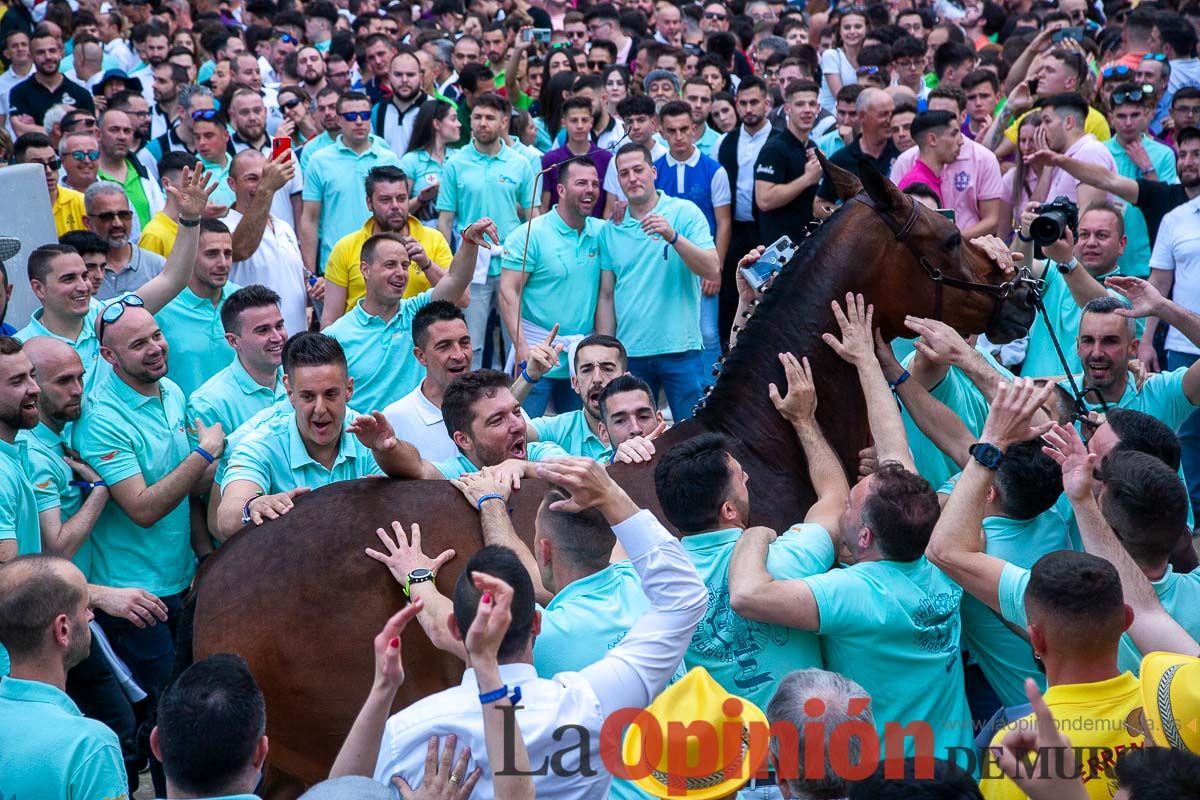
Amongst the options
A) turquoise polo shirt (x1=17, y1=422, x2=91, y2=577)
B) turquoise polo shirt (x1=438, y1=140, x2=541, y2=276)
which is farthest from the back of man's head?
turquoise polo shirt (x1=438, y1=140, x2=541, y2=276)

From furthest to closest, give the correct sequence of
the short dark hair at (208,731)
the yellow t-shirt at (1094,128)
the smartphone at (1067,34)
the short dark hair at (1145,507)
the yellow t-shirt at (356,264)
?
the smartphone at (1067,34)
the yellow t-shirt at (1094,128)
the yellow t-shirt at (356,264)
the short dark hair at (1145,507)
the short dark hair at (208,731)

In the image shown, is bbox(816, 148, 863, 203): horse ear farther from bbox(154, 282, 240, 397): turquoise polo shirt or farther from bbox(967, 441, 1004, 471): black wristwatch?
bbox(154, 282, 240, 397): turquoise polo shirt

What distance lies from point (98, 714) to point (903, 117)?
8121 millimetres

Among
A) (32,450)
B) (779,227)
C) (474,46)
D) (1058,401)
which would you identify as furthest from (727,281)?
(32,450)

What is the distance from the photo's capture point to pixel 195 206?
761 cm

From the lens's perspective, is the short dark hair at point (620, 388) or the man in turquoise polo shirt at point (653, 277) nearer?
the short dark hair at point (620, 388)

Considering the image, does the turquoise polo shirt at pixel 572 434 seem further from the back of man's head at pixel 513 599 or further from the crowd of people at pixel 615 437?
the back of man's head at pixel 513 599

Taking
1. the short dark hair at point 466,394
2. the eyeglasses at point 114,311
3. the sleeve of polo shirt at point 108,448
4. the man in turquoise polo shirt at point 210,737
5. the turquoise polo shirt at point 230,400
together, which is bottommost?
the turquoise polo shirt at point 230,400

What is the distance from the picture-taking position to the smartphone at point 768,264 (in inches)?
248

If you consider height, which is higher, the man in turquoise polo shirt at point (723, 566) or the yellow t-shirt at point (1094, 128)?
the man in turquoise polo shirt at point (723, 566)

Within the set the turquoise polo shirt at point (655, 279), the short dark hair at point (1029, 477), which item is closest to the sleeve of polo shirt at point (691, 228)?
the turquoise polo shirt at point (655, 279)

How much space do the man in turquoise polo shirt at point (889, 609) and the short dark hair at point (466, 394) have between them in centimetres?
170

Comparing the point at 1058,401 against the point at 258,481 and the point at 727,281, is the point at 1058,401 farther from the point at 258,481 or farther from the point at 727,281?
the point at 727,281

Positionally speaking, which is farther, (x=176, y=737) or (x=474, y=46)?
(x=474, y=46)
